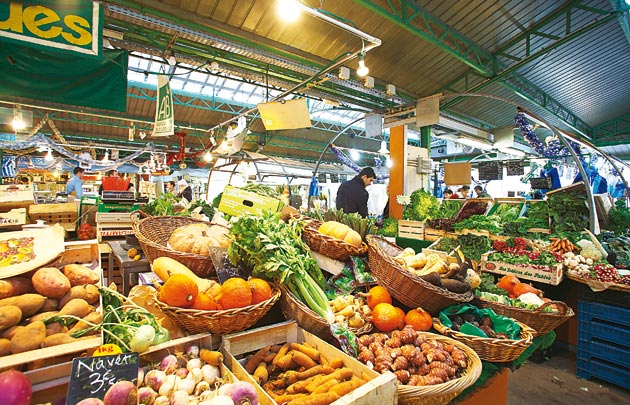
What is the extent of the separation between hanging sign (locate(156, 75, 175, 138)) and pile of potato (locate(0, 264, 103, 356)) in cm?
420

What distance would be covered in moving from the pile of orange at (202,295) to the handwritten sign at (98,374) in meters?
0.34

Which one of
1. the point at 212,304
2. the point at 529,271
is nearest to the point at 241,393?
the point at 212,304

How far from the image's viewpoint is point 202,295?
1.52 metres

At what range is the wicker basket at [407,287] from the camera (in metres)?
1.96

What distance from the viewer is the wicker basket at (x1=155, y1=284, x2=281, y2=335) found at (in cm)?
142

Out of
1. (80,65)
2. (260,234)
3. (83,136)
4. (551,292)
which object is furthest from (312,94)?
(83,136)

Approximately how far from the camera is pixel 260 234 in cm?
176

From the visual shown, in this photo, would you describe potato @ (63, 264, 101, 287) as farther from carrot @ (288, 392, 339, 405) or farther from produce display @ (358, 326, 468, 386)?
produce display @ (358, 326, 468, 386)

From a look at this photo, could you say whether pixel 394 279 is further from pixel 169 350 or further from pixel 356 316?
pixel 169 350

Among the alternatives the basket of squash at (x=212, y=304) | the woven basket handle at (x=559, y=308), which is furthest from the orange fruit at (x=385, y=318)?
the woven basket handle at (x=559, y=308)

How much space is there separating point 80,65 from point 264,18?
9.41 ft

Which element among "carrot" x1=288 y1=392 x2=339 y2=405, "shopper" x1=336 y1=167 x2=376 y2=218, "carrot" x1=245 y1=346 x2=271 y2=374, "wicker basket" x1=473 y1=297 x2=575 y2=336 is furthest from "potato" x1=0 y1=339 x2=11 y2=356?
"shopper" x1=336 y1=167 x2=376 y2=218

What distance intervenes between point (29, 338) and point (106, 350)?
27cm

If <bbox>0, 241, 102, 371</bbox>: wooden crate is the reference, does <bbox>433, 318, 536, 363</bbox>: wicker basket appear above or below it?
below
